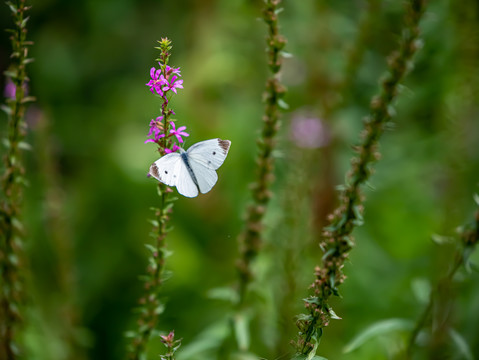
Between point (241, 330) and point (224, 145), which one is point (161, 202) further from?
point (241, 330)

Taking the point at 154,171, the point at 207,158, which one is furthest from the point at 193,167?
the point at 154,171

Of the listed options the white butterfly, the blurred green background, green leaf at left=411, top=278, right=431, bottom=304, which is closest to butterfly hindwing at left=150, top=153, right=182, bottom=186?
the white butterfly

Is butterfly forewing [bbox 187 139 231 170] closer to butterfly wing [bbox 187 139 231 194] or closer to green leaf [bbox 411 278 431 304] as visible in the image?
butterfly wing [bbox 187 139 231 194]

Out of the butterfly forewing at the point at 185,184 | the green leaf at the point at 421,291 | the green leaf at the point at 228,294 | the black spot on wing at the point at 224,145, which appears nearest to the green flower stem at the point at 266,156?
the green leaf at the point at 228,294

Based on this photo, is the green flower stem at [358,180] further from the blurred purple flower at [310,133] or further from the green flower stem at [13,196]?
the blurred purple flower at [310,133]

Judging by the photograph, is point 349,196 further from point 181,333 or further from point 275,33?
point 181,333

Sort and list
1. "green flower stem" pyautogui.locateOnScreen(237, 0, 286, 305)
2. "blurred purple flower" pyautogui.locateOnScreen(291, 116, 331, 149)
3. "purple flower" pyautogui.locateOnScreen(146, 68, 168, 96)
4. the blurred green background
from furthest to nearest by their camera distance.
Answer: "blurred purple flower" pyautogui.locateOnScreen(291, 116, 331, 149), the blurred green background, "green flower stem" pyautogui.locateOnScreen(237, 0, 286, 305), "purple flower" pyautogui.locateOnScreen(146, 68, 168, 96)
